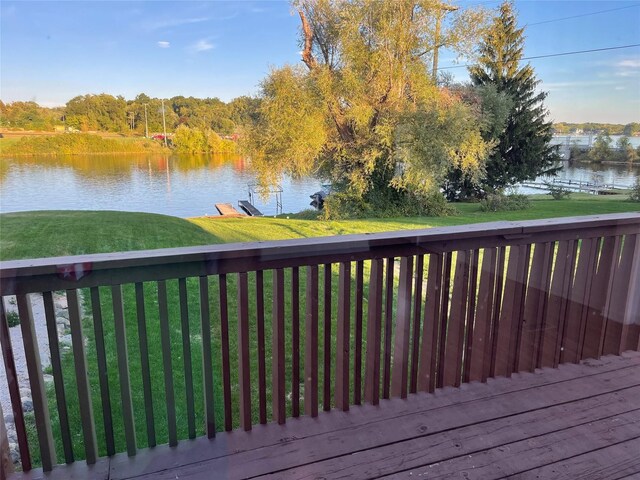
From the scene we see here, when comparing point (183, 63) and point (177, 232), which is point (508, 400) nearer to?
point (177, 232)

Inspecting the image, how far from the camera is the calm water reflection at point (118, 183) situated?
1.92m

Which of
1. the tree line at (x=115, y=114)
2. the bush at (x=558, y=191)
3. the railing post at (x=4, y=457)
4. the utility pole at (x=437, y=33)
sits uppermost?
the utility pole at (x=437, y=33)

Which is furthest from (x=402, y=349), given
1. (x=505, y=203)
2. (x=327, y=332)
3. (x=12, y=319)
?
(x=505, y=203)

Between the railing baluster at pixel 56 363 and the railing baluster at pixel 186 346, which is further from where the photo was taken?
the railing baluster at pixel 186 346

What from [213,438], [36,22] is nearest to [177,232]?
[36,22]

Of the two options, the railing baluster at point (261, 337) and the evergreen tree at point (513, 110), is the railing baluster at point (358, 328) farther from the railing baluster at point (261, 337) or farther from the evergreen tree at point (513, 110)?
the evergreen tree at point (513, 110)

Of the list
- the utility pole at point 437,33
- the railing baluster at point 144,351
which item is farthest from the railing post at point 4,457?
the utility pole at point 437,33

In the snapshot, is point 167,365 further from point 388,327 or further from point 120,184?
point 120,184

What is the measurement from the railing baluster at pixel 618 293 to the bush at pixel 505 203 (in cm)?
202

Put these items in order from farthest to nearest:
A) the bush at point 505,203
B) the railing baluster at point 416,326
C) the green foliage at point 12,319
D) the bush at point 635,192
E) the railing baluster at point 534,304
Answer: the bush at point 505,203, the bush at point 635,192, the green foliage at point 12,319, the railing baluster at point 534,304, the railing baluster at point 416,326

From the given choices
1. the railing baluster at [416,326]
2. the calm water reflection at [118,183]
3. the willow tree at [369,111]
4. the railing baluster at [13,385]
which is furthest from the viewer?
the willow tree at [369,111]

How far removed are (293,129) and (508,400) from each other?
707 centimetres

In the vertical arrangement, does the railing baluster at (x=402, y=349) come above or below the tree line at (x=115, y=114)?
below

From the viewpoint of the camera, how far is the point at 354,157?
27.8ft
